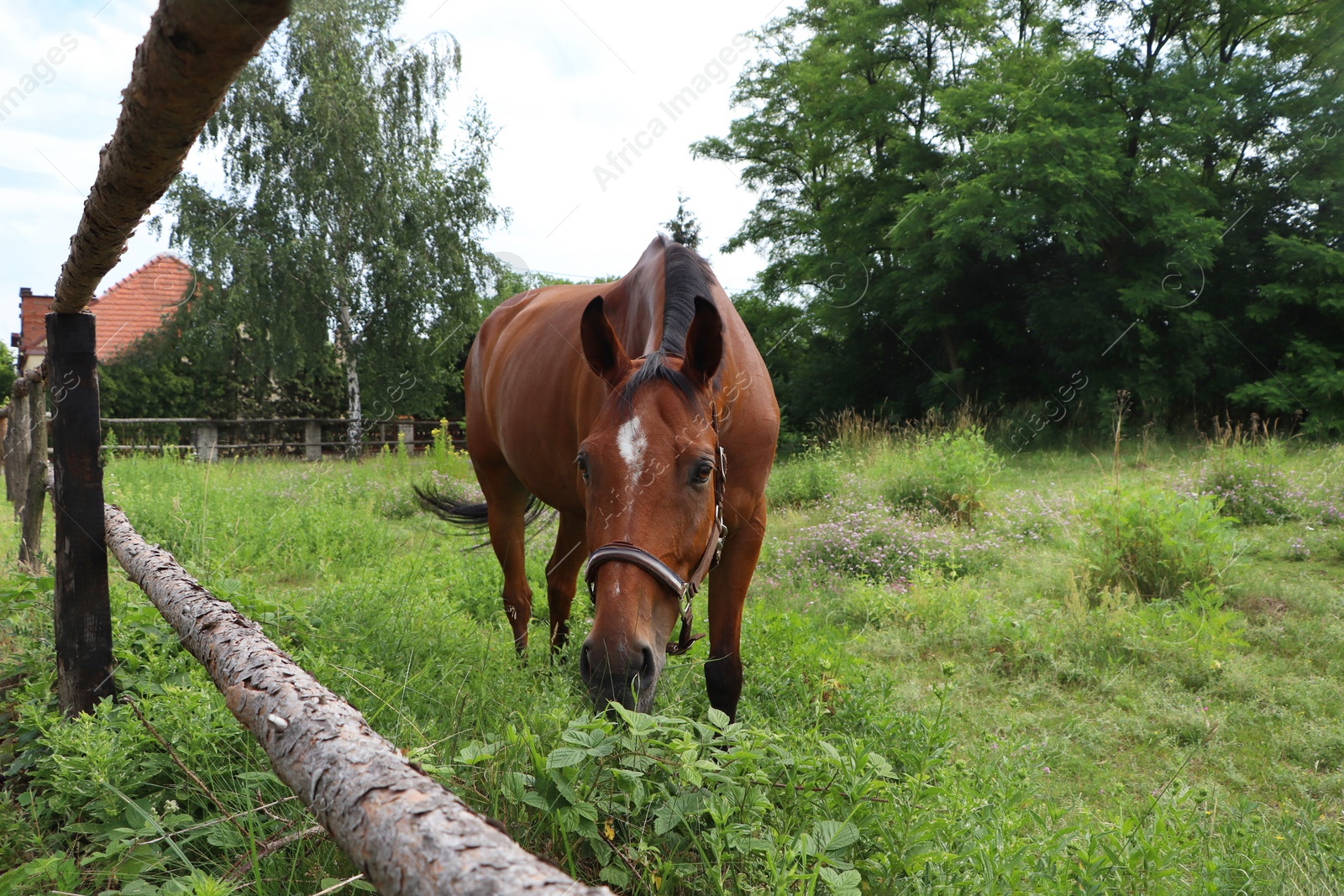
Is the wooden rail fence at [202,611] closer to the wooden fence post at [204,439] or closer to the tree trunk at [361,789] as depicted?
the tree trunk at [361,789]

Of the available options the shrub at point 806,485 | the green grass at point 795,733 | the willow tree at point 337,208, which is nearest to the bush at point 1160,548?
the green grass at point 795,733

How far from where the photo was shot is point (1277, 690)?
142 inches

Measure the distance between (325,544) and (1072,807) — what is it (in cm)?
543

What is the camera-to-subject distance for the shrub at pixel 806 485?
893cm

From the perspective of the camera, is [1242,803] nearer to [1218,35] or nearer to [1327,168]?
[1327,168]

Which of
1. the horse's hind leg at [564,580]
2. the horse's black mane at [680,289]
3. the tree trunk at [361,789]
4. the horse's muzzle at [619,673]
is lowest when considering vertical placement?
the horse's hind leg at [564,580]

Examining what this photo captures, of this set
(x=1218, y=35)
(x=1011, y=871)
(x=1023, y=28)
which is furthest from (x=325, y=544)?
(x=1023, y=28)

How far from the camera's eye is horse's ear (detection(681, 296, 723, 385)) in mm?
2236

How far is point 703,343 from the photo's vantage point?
2.29 meters

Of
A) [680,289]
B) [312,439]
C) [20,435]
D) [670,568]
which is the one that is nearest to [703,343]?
[680,289]

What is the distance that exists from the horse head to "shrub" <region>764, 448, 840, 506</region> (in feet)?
20.8

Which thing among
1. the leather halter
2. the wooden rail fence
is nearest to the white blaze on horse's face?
the leather halter

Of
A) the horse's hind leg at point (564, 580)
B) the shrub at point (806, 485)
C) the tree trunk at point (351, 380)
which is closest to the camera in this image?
the horse's hind leg at point (564, 580)

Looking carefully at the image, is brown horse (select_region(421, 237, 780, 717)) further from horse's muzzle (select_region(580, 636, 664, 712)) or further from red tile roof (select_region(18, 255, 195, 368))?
red tile roof (select_region(18, 255, 195, 368))
